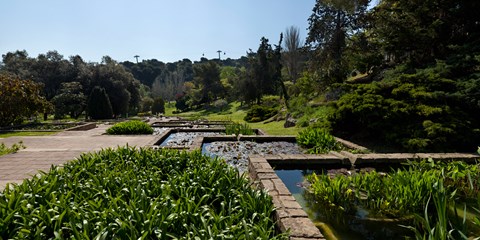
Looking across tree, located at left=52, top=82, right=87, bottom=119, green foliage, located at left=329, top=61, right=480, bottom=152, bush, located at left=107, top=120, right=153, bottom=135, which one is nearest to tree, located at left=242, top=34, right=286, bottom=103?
tree, located at left=52, top=82, right=87, bottom=119

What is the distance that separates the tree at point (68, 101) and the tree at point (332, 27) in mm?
23341

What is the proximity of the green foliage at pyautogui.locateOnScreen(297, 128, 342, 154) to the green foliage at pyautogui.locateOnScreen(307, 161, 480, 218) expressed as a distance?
9.47ft

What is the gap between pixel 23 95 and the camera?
599 inches

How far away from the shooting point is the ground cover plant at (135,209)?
87.5 inches

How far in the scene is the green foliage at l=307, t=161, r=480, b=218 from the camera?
3.21 meters

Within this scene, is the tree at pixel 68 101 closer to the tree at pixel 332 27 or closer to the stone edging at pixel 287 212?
the tree at pixel 332 27

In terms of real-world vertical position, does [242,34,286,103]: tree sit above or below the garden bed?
above

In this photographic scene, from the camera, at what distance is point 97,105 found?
86.6ft

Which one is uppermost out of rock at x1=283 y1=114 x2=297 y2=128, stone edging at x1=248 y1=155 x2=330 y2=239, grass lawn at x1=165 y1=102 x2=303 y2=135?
stone edging at x1=248 y1=155 x2=330 y2=239

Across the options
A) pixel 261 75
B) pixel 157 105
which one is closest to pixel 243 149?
pixel 261 75

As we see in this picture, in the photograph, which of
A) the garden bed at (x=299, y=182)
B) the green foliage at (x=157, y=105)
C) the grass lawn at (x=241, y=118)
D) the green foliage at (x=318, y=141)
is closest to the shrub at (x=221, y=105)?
the grass lawn at (x=241, y=118)

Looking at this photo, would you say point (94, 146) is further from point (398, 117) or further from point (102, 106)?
point (102, 106)

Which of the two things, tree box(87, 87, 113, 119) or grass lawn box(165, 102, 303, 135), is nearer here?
grass lawn box(165, 102, 303, 135)

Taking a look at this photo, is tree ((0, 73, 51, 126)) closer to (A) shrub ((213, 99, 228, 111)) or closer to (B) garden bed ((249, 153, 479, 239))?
(B) garden bed ((249, 153, 479, 239))
